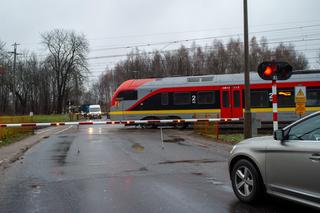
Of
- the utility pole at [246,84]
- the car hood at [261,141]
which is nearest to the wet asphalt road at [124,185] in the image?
the car hood at [261,141]

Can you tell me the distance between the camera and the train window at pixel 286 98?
24781mm

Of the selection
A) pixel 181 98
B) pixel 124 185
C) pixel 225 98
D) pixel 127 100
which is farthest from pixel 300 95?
pixel 127 100

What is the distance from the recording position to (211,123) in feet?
74.6

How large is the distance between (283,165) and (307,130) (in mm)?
610

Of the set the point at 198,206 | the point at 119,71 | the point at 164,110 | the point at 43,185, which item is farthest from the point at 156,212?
the point at 119,71

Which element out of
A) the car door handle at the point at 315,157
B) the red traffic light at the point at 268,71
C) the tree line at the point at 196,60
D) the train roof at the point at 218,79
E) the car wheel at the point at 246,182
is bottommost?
the car wheel at the point at 246,182

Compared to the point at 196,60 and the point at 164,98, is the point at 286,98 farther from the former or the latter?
the point at 196,60

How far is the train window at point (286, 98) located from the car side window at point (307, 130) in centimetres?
1982

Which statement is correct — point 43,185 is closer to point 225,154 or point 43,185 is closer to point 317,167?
point 317,167

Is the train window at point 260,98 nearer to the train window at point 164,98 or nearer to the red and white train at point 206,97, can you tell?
the red and white train at point 206,97

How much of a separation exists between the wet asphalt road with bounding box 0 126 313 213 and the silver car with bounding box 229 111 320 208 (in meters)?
0.36

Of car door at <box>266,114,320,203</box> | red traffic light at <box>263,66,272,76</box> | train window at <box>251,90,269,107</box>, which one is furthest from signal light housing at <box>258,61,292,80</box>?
train window at <box>251,90,269,107</box>

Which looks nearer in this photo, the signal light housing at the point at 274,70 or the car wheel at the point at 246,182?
the car wheel at the point at 246,182

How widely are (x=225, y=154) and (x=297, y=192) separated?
795cm
